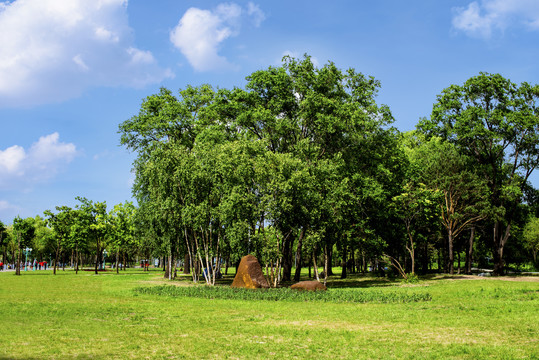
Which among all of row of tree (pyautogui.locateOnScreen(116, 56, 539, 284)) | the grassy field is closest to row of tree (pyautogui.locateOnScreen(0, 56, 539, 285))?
row of tree (pyautogui.locateOnScreen(116, 56, 539, 284))

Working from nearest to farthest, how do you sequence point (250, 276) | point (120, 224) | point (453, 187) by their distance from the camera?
1. point (250, 276)
2. point (453, 187)
3. point (120, 224)

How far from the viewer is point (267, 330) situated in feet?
43.1

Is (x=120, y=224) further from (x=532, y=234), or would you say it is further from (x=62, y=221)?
(x=532, y=234)

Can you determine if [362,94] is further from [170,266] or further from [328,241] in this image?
[170,266]

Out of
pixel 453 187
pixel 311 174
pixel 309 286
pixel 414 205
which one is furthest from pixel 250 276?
pixel 453 187

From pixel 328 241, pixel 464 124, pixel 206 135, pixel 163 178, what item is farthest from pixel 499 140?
pixel 163 178

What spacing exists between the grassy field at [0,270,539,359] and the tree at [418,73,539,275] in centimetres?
2999

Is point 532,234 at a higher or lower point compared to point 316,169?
lower

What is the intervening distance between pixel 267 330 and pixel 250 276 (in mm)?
15903

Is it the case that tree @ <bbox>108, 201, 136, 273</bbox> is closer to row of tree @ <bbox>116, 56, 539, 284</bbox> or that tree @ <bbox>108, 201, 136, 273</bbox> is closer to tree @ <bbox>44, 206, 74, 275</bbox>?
tree @ <bbox>44, 206, 74, 275</bbox>

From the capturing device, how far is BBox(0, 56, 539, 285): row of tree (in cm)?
3083

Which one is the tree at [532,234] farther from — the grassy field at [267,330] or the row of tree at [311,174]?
the grassy field at [267,330]

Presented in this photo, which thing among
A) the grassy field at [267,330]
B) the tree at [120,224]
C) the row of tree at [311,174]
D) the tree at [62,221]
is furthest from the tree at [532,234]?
the tree at [62,221]

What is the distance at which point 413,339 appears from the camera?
11.8m
